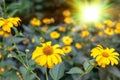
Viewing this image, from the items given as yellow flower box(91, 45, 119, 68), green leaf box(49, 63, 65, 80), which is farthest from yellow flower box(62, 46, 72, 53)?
yellow flower box(91, 45, 119, 68)

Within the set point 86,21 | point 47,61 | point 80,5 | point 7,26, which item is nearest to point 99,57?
point 47,61

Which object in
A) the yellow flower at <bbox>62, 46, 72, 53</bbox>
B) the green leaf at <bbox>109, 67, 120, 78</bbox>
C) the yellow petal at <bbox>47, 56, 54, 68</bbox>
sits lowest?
the green leaf at <bbox>109, 67, 120, 78</bbox>

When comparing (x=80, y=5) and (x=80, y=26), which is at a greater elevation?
(x=80, y=5)

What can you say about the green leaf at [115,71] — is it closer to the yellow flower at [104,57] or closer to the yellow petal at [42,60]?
the yellow flower at [104,57]

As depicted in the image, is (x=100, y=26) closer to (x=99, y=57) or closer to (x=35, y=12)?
(x=35, y=12)

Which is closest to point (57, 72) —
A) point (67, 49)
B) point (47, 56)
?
point (47, 56)

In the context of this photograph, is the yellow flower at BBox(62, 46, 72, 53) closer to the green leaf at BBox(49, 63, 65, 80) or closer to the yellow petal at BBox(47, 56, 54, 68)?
the green leaf at BBox(49, 63, 65, 80)

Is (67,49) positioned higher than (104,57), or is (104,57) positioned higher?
(67,49)

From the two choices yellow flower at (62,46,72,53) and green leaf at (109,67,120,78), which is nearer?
green leaf at (109,67,120,78)

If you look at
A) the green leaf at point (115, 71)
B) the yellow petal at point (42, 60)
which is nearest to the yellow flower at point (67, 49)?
the green leaf at point (115, 71)

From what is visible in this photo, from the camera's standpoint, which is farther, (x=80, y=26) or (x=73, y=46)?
(x=80, y=26)

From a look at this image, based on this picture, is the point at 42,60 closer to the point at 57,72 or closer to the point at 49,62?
the point at 49,62
